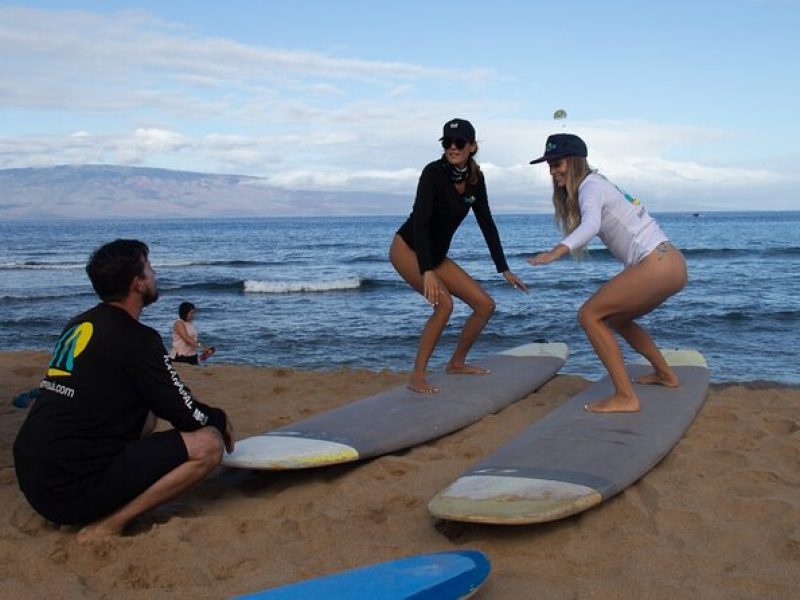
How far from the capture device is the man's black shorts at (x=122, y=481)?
139 inches

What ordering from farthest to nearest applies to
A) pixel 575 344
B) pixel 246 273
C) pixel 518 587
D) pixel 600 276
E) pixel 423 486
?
1. pixel 246 273
2. pixel 600 276
3. pixel 575 344
4. pixel 423 486
5. pixel 518 587

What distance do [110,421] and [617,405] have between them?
3.07 meters

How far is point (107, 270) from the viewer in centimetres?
348

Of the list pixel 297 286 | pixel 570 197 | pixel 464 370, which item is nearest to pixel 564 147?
pixel 570 197

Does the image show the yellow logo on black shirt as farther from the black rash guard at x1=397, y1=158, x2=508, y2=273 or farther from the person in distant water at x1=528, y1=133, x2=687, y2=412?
the person in distant water at x1=528, y1=133, x2=687, y2=412

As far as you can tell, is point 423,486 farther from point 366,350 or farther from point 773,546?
point 366,350

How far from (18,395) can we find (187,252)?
32.5 metres

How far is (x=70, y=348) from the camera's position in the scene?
345 cm

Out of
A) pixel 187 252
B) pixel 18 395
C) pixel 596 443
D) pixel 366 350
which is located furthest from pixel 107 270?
pixel 187 252

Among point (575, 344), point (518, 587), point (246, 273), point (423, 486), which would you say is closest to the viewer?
point (518, 587)

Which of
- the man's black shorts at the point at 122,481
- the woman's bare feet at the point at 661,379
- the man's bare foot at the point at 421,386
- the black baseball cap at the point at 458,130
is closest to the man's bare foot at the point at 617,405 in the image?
the woman's bare feet at the point at 661,379

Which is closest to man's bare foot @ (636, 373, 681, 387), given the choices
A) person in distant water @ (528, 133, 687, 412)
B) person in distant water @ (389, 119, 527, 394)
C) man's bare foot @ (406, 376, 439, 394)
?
person in distant water @ (528, 133, 687, 412)

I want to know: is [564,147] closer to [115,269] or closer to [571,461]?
[571,461]

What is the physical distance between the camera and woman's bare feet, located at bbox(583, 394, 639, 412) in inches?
198
